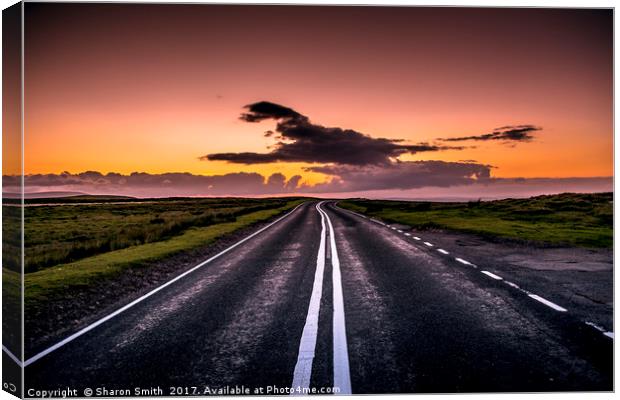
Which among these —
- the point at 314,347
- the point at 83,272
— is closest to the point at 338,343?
the point at 314,347

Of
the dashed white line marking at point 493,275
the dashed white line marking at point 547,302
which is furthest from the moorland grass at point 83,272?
the dashed white line marking at point 493,275

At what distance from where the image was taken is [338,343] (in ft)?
17.8

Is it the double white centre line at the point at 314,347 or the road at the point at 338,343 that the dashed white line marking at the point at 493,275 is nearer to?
the road at the point at 338,343

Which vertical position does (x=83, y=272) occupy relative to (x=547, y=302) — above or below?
below

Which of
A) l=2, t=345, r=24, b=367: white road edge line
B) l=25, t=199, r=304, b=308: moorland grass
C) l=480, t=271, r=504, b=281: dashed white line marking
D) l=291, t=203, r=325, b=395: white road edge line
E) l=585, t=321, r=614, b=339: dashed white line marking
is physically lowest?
l=25, t=199, r=304, b=308: moorland grass

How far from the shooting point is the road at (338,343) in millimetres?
4633

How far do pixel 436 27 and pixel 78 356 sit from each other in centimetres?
763

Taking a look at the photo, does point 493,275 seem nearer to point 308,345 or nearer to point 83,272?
point 308,345

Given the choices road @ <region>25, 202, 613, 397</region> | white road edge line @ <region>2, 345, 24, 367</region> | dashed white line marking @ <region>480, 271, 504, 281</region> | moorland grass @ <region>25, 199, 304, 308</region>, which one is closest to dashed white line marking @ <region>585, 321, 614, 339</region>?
road @ <region>25, 202, 613, 397</region>

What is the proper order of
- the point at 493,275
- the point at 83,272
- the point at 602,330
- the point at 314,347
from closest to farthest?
the point at 314,347 < the point at 602,330 < the point at 493,275 < the point at 83,272

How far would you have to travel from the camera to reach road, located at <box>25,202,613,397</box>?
15.2 feet

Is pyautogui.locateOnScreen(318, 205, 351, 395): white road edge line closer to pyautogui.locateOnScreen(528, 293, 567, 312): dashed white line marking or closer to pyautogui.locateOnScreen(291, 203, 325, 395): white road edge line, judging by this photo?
pyautogui.locateOnScreen(291, 203, 325, 395): white road edge line

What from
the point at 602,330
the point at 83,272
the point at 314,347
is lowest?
the point at 83,272

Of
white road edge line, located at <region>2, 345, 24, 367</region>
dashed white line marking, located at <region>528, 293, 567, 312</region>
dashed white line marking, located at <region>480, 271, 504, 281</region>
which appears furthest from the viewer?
dashed white line marking, located at <region>480, 271, 504, 281</region>
